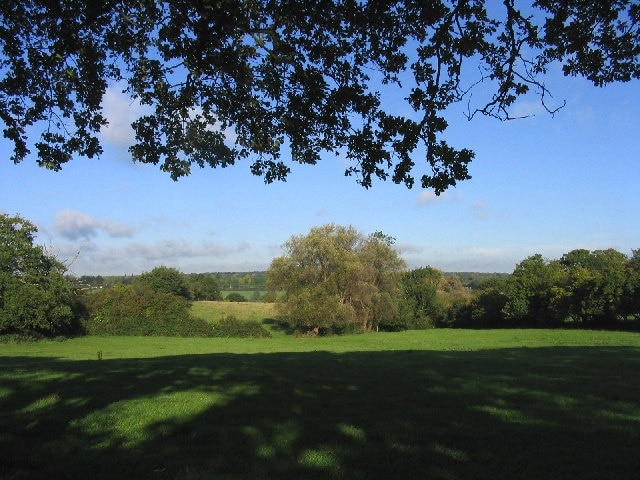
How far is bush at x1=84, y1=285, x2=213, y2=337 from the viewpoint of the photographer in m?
54.6

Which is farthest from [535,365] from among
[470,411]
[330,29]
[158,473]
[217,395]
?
[158,473]

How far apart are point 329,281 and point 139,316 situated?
22.4m

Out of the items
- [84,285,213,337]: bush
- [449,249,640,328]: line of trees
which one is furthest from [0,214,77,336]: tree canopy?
[449,249,640,328]: line of trees

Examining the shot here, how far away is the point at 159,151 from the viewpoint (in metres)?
9.10

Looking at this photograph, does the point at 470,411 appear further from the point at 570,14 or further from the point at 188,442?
the point at 570,14

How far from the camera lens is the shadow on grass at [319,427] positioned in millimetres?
5273

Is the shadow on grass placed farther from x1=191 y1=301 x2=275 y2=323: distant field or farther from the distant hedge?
x1=191 y1=301 x2=275 y2=323: distant field

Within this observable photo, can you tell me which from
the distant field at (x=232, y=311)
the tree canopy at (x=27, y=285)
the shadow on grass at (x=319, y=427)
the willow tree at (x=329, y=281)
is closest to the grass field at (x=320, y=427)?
the shadow on grass at (x=319, y=427)

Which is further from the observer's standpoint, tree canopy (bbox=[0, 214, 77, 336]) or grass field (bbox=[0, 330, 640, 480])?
tree canopy (bbox=[0, 214, 77, 336])

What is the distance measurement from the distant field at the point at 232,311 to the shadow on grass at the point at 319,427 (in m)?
47.0

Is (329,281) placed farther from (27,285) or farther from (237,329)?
(27,285)

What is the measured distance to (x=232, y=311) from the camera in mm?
65000

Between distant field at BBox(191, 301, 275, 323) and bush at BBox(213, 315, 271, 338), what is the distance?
1448 millimetres

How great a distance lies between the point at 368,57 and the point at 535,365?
36.0 feet
